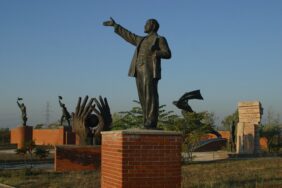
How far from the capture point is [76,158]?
2005 cm

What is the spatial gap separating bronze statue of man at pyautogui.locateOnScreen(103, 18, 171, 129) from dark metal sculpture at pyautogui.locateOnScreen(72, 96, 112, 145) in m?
12.4

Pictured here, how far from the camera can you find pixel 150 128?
8391mm

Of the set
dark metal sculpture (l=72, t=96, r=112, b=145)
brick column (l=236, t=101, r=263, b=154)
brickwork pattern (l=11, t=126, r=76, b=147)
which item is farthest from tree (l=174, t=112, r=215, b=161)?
brickwork pattern (l=11, t=126, r=76, b=147)

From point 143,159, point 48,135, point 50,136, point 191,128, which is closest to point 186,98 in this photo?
point 191,128

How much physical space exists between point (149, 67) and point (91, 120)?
13298 millimetres

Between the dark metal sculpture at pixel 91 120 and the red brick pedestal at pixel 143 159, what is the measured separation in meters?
12.7

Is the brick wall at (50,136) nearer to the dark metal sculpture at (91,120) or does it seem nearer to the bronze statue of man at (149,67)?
the dark metal sculpture at (91,120)

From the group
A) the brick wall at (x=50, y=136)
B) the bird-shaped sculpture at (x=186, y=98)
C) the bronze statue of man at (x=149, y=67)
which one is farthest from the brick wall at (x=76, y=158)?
the brick wall at (x=50, y=136)

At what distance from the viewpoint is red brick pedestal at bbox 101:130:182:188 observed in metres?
7.85

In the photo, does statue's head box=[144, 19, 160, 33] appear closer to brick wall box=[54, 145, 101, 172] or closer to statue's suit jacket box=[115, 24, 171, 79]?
statue's suit jacket box=[115, 24, 171, 79]

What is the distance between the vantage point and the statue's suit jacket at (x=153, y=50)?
330 inches

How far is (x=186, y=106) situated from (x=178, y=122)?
413 inches

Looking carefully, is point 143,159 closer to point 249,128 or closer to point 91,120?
point 91,120

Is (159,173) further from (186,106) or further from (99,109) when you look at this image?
(186,106)
